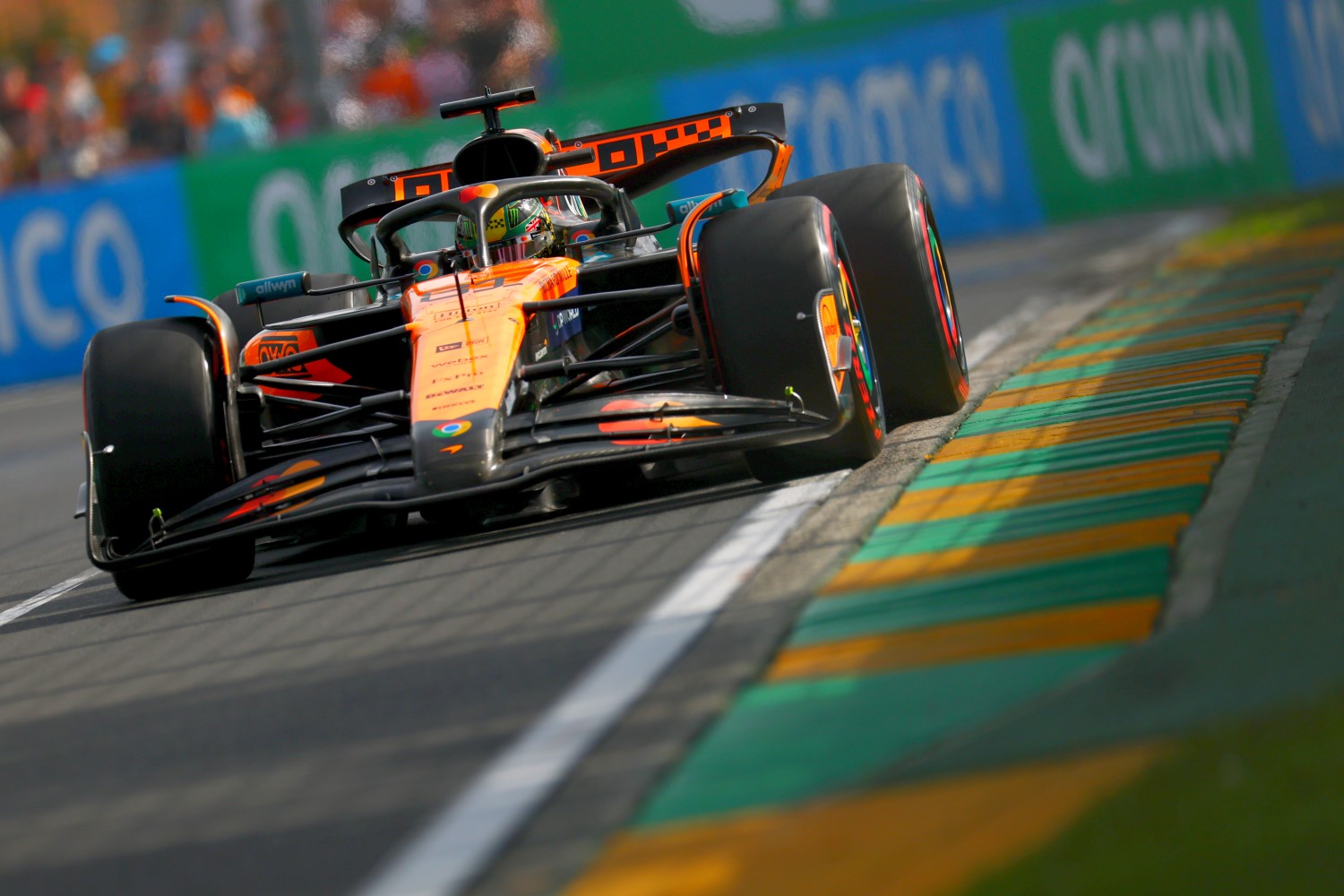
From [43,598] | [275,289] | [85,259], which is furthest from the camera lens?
[85,259]

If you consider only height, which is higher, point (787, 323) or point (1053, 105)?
point (787, 323)

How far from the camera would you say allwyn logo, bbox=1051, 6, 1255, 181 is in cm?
1850

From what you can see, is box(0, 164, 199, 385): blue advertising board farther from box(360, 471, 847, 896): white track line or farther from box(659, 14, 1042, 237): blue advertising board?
box(360, 471, 847, 896): white track line

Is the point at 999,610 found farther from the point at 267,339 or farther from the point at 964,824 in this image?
the point at 267,339

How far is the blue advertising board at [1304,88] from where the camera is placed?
18.5m

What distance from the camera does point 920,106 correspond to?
18516 millimetres

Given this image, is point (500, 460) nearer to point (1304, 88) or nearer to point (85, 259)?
point (85, 259)

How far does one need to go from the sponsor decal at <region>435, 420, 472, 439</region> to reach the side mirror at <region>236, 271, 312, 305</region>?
4.70 ft

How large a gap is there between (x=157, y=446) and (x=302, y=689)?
191 cm

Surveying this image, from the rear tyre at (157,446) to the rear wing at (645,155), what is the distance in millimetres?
1876

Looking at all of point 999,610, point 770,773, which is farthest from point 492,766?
point 999,610

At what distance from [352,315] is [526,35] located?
16210 millimetres

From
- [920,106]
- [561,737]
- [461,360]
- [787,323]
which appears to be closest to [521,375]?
[461,360]

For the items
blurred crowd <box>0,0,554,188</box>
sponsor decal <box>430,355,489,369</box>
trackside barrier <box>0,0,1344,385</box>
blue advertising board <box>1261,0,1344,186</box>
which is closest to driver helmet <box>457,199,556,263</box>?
sponsor decal <box>430,355,489,369</box>
